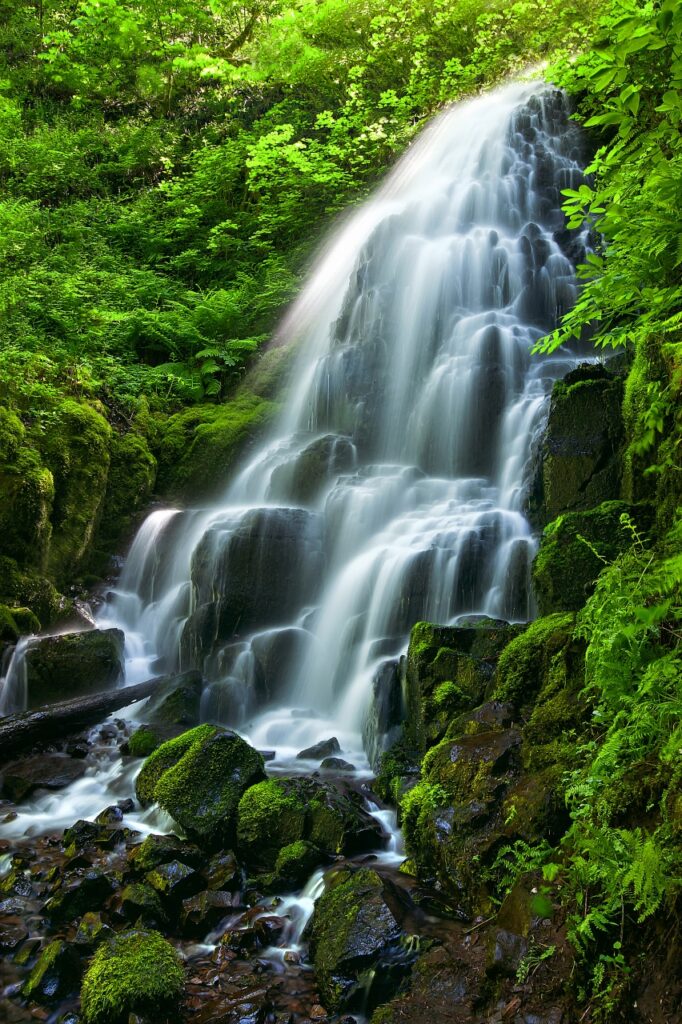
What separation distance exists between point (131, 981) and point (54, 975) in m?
0.49

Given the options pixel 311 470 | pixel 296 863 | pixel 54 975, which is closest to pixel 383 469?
pixel 311 470

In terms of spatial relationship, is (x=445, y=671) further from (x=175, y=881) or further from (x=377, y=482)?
(x=377, y=482)

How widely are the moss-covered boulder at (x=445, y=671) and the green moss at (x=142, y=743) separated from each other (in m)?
2.47

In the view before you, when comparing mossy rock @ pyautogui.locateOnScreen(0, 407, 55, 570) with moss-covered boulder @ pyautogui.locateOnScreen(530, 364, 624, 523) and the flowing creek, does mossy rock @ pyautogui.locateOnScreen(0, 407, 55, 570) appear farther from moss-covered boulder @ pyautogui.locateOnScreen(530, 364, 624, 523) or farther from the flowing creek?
moss-covered boulder @ pyautogui.locateOnScreen(530, 364, 624, 523)

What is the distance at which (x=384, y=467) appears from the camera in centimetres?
1089

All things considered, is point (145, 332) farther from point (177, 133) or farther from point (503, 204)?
point (177, 133)

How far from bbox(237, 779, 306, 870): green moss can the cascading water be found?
4.77 feet

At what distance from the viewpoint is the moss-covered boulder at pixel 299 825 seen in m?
4.77

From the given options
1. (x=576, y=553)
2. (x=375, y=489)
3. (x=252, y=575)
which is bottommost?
(x=252, y=575)

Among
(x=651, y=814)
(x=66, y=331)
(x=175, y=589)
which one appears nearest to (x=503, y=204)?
(x=66, y=331)

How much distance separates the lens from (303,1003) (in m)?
3.51

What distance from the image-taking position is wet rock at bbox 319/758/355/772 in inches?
244

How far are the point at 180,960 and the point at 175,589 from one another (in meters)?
6.56

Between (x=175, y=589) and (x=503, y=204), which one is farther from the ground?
(x=503, y=204)
